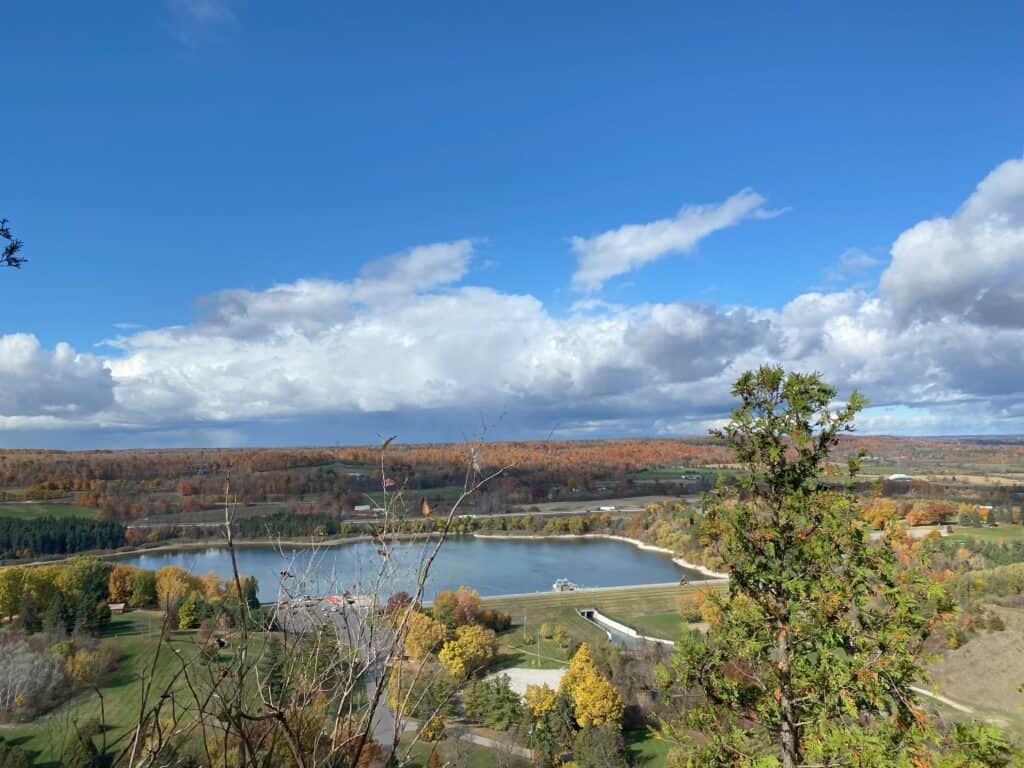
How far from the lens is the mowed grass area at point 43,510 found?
41375mm

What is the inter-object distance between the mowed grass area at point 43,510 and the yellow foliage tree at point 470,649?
37.5 m

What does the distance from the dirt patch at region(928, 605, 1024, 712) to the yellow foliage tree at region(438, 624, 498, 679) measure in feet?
31.6

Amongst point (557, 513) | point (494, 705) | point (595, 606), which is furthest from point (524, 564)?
point (494, 705)

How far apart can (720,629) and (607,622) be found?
731 inches

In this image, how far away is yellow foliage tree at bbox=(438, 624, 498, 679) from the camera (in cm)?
1404

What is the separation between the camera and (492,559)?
35844 millimetres

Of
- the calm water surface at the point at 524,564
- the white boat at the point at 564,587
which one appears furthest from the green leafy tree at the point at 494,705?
the white boat at the point at 564,587

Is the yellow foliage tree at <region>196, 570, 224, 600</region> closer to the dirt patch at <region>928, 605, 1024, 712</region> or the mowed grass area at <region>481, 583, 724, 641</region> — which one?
the mowed grass area at <region>481, 583, 724, 641</region>

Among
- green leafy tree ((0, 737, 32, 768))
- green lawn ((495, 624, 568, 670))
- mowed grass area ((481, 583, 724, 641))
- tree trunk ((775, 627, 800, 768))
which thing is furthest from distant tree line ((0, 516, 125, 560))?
tree trunk ((775, 627, 800, 768))

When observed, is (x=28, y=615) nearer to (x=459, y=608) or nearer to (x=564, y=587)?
(x=459, y=608)

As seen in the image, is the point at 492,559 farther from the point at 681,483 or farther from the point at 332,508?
the point at 681,483

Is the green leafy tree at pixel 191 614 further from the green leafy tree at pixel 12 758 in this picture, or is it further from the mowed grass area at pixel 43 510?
the mowed grass area at pixel 43 510

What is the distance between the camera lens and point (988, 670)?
14.8 m

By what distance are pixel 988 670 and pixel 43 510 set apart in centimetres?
5127
